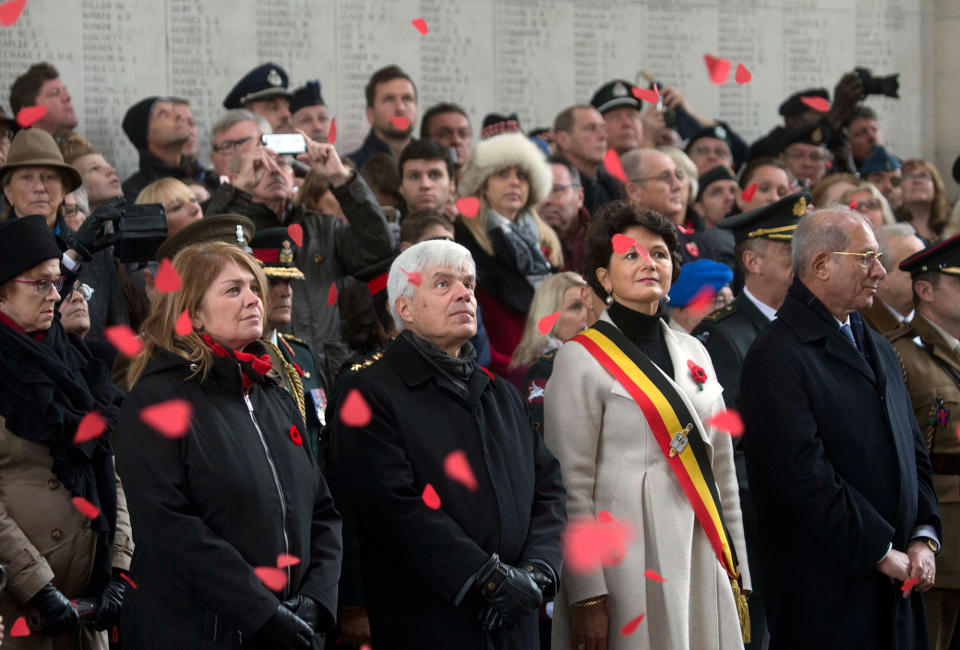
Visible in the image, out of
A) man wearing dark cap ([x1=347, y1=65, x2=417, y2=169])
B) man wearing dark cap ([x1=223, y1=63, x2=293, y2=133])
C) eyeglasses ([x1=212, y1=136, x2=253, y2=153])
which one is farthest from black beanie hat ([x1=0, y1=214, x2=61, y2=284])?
man wearing dark cap ([x1=347, y1=65, x2=417, y2=169])

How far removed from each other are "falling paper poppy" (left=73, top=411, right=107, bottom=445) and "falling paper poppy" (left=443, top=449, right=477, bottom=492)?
49.2 inches

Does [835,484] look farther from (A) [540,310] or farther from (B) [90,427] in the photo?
(B) [90,427]

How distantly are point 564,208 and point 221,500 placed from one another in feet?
13.4

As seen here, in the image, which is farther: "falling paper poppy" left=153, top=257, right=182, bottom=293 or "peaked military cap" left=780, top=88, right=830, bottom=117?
"peaked military cap" left=780, top=88, right=830, bottom=117

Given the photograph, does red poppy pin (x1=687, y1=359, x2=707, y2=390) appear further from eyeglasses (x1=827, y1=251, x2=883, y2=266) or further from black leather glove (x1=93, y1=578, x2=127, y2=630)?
black leather glove (x1=93, y1=578, x2=127, y2=630)

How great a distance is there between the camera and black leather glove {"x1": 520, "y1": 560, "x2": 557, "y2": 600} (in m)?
3.86

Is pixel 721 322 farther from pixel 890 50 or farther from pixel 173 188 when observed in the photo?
pixel 890 50

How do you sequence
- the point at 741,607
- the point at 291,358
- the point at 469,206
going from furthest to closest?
the point at 469,206 → the point at 291,358 → the point at 741,607

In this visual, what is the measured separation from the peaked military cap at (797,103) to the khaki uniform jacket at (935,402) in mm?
4560

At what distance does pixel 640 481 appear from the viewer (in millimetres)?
4223

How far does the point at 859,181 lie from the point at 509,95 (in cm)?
276

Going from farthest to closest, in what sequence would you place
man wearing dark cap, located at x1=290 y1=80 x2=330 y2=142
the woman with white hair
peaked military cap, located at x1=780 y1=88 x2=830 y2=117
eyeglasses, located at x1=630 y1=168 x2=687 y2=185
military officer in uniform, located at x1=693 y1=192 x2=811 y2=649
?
1. peaked military cap, located at x1=780 y1=88 x2=830 y2=117
2. man wearing dark cap, located at x1=290 y1=80 x2=330 y2=142
3. eyeglasses, located at x1=630 y1=168 x2=687 y2=185
4. the woman with white hair
5. military officer in uniform, located at x1=693 y1=192 x2=811 y2=649

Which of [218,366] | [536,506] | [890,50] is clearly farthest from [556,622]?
[890,50]

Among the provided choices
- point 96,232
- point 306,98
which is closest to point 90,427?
point 96,232
